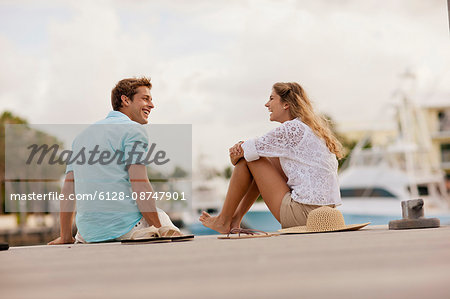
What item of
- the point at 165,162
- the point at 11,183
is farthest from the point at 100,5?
the point at 165,162

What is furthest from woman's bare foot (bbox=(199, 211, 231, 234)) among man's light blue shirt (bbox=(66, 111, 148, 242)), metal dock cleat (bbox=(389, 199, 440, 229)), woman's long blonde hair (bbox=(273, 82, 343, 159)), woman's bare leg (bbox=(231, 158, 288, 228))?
metal dock cleat (bbox=(389, 199, 440, 229))

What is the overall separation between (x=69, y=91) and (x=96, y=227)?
26.8m

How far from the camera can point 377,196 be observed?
61.9 feet

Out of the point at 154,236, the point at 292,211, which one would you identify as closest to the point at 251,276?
the point at 154,236

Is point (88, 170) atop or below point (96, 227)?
atop

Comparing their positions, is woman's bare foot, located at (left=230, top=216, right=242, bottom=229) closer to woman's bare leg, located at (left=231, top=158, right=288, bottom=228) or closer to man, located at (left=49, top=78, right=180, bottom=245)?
woman's bare leg, located at (left=231, top=158, right=288, bottom=228)

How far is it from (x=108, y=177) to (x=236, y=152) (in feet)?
2.43

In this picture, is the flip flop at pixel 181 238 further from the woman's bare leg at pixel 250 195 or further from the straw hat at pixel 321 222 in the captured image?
the woman's bare leg at pixel 250 195

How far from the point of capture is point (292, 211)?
331 cm

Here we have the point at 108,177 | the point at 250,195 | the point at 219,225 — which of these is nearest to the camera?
the point at 108,177

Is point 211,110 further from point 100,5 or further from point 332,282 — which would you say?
point 332,282

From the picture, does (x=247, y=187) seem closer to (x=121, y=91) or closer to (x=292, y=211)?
(x=292, y=211)

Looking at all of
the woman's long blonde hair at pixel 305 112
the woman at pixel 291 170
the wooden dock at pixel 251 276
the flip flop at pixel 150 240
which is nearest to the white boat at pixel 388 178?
the woman's long blonde hair at pixel 305 112

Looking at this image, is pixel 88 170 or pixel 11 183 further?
pixel 11 183
